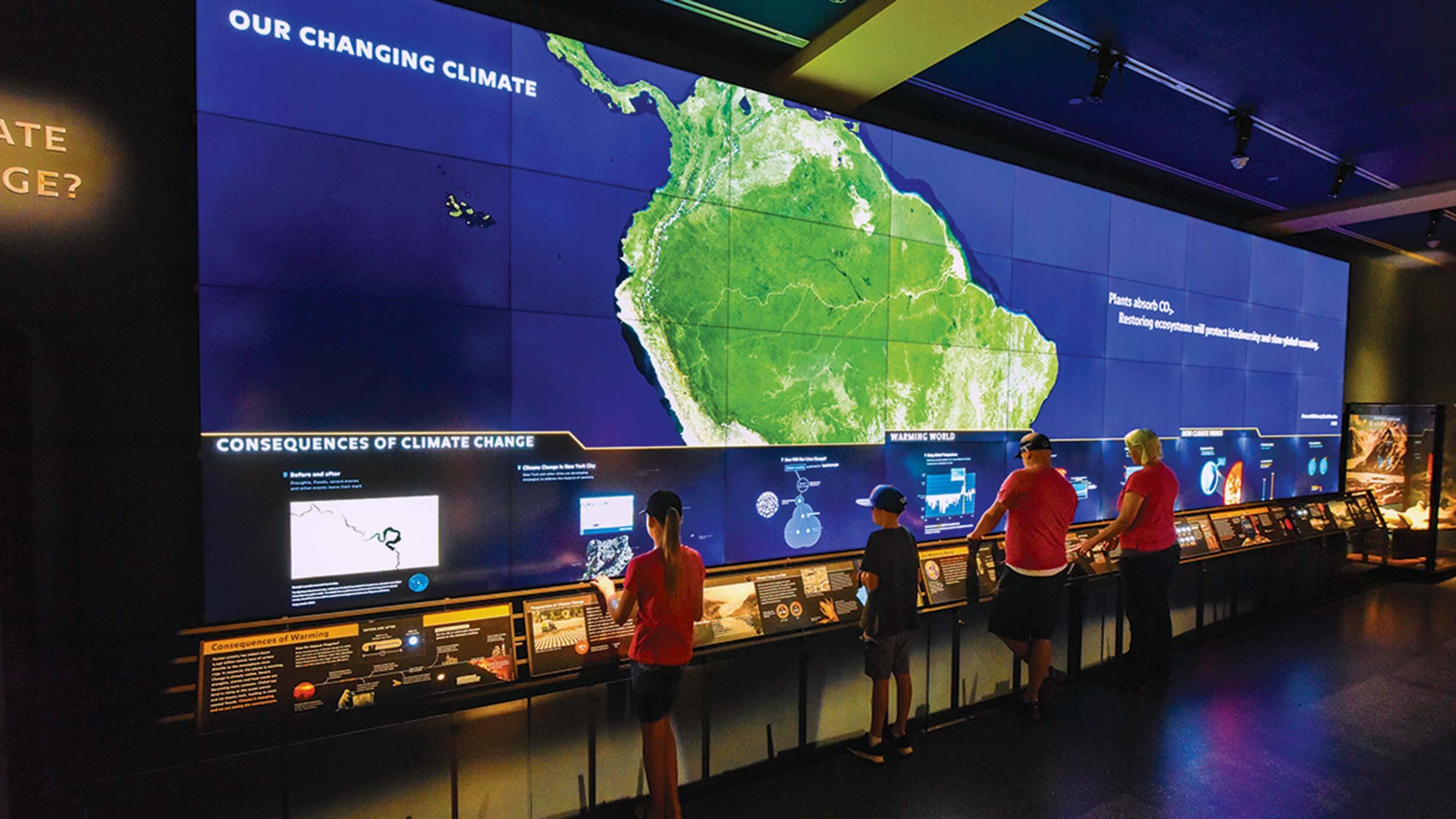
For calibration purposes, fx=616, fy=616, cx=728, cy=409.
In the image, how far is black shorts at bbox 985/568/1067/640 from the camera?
3.94 meters

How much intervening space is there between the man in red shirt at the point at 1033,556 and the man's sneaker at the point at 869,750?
1.17 meters

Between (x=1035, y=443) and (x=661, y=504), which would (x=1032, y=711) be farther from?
(x=661, y=504)

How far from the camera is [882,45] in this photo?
3.29m

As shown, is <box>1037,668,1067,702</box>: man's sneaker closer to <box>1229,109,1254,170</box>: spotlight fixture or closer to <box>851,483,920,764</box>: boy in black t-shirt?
<box>851,483,920,764</box>: boy in black t-shirt

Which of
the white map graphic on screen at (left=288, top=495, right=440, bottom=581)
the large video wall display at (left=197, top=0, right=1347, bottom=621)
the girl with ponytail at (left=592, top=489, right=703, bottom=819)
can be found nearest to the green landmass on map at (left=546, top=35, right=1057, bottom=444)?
the large video wall display at (left=197, top=0, right=1347, bottom=621)

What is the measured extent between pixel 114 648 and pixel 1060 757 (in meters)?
4.50

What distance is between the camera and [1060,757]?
140 inches

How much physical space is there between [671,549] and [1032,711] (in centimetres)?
297

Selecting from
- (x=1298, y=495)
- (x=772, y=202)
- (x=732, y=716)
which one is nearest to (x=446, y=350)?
(x=772, y=202)

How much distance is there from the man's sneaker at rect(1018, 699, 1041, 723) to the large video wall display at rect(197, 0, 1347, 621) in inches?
48.4

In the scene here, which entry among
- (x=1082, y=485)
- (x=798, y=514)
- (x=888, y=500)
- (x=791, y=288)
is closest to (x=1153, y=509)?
(x=1082, y=485)

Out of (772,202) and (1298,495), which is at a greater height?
(772,202)

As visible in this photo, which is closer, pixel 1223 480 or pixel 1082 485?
pixel 1082 485

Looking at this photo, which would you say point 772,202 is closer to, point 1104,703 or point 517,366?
point 517,366
